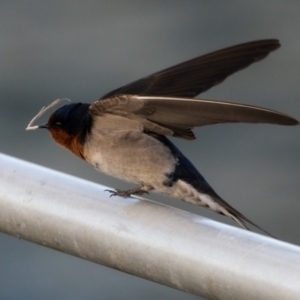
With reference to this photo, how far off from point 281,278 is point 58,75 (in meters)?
6.47

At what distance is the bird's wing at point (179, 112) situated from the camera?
1841 millimetres

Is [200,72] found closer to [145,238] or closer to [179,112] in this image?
[179,112]

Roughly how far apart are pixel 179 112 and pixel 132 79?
491 cm

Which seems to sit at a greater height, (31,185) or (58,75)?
(31,185)

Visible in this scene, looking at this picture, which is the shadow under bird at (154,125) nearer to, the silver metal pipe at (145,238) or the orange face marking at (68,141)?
the orange face marking at (68,141)

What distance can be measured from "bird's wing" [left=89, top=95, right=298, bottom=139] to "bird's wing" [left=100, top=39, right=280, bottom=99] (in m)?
0.04

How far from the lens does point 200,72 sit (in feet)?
7.96

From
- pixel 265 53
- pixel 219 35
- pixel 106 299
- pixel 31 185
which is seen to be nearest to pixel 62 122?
pixel 265 53

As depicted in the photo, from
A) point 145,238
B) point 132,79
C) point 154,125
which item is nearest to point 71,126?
point 154,125

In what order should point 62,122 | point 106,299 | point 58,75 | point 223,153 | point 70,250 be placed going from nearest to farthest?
point 70,250 < point 62,122 < point 106,299 < point 223,153 < point 58,75

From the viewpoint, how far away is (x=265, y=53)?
2.20 metres

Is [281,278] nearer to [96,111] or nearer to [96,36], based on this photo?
[96,111]

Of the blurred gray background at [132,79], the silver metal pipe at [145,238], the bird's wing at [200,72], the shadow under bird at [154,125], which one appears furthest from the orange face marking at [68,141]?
the blurred gray background at [132,79]

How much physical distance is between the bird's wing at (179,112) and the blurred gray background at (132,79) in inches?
127
